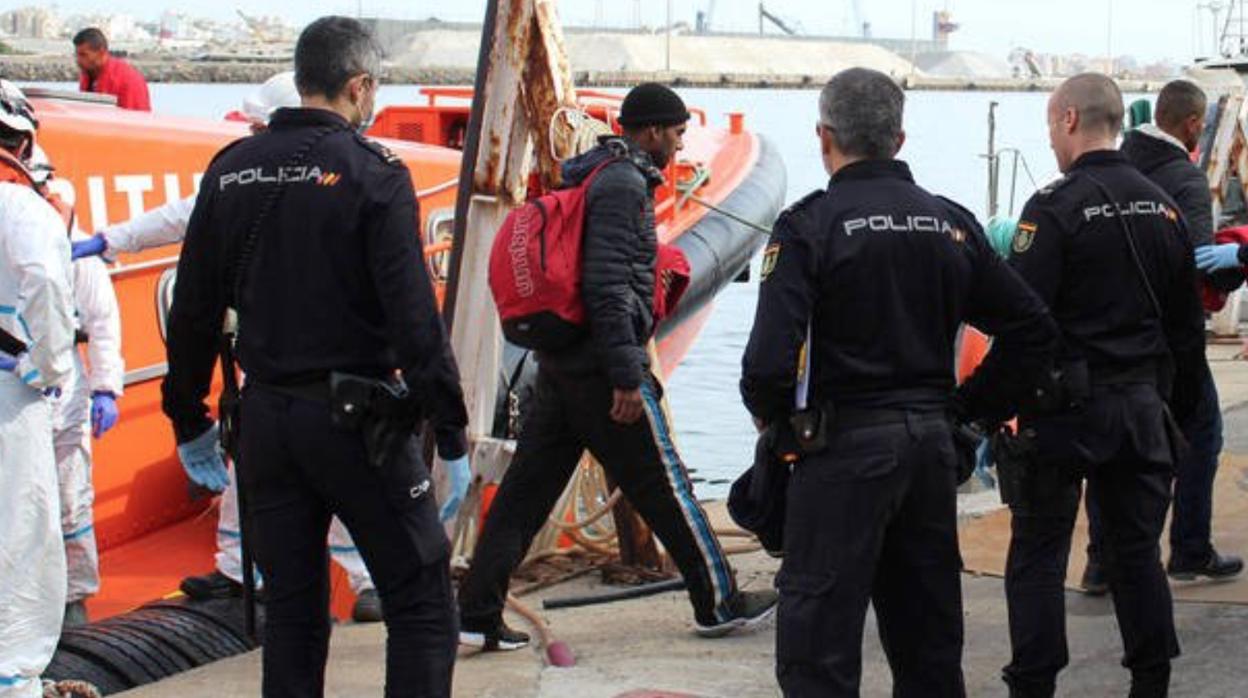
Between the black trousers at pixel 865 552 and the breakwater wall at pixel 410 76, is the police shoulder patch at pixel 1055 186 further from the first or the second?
the breakwater wall at pixel 410 76

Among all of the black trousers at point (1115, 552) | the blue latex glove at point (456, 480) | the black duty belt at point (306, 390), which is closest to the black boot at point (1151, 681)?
the black trousers at point (1115, 552)

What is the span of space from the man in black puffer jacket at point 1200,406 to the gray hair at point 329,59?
2501mm

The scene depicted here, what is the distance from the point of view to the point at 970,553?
6.43 meters

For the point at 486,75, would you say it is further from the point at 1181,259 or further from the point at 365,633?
the point at 1181,259

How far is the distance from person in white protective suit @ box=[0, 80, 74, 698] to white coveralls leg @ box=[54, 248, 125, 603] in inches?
31.8

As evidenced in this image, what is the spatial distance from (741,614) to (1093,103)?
5.61 feet

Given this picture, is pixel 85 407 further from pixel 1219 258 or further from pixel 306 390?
pixel 1219 258

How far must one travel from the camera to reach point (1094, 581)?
5840 millimetres

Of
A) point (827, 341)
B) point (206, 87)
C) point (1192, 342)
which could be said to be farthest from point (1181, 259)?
point (206, 87)

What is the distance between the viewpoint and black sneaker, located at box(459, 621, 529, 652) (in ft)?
17.7

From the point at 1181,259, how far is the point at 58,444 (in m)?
2.91

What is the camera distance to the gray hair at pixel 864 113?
3959mm

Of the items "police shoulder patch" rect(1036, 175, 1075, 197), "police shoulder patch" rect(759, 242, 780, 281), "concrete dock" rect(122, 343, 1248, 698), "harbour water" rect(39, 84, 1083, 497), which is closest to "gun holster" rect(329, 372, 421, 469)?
"police shoulder patch" rect(759, 242, 780, 281)

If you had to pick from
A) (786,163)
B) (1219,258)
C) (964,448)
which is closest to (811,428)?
(964,448)
